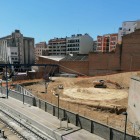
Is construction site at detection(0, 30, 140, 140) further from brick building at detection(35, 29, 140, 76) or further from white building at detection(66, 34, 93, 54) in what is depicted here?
white building at detection(66, 34, 93, 54)

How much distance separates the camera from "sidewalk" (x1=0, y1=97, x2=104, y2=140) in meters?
12.9

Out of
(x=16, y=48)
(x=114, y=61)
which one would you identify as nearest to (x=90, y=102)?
(x=114, y=61)

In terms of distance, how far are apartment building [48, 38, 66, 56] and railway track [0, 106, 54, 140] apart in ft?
206

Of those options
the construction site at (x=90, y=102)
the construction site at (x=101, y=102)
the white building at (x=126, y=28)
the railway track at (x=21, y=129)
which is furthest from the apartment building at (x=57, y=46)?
the railway track at (x=21, y=129)

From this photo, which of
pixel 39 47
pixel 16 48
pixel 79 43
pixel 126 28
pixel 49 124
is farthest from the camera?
pixel 39 47

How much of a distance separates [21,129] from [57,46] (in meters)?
69.0

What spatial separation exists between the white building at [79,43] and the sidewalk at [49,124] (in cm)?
5538

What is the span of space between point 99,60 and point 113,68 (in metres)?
5.18

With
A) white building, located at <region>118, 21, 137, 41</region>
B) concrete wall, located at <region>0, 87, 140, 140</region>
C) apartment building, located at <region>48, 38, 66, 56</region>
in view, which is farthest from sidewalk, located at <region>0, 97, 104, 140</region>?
apartment building, located at <region>48, 38, 66, 56</region>

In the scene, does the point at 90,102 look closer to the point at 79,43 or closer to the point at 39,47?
the point at 79,43

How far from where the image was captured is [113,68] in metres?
43.7

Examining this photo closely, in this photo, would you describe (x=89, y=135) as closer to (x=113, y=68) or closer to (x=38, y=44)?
(x=113, y=68)

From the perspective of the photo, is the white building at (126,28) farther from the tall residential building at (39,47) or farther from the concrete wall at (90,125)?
the tall residential building at (39,47)

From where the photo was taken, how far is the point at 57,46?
8175 cm
